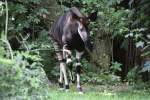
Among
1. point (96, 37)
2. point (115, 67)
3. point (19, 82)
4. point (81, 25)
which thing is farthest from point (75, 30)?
point (19, 82)

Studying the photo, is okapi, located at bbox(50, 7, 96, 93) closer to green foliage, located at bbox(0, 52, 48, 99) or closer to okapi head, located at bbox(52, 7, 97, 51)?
okapi head, located at bbox(52, 7, 97, 51)

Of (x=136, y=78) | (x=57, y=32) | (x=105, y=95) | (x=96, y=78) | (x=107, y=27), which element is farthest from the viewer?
(x=107, y=27)

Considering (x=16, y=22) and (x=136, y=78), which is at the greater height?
(x=16, y=22)

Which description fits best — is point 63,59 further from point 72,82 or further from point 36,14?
point 36,14

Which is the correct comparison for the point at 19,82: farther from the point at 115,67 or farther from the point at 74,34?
the point at 115,67

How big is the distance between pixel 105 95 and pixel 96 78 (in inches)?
185

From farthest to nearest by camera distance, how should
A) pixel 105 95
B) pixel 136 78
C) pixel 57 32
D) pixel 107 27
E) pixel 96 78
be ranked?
pixel 107 27 → pixel 96 78 → pixel 136 78 → pixel 57 32 → pixel 105 95

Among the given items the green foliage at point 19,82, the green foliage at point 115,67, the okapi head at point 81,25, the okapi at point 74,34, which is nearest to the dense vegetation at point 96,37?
the green foliage at point 115,67

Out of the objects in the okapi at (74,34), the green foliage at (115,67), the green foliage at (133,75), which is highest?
the okapi at (74,34)

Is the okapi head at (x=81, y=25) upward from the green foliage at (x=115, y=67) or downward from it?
upward

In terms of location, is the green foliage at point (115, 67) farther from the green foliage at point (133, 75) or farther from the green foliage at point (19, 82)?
the green foliage at point (19, 82)

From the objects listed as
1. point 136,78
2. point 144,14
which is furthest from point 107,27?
point 144,14

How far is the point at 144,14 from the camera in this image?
37.0ft

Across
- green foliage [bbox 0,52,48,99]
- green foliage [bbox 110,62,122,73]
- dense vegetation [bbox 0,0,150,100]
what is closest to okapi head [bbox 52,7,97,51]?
dense vegetation [bbox 0,0,150,100]
